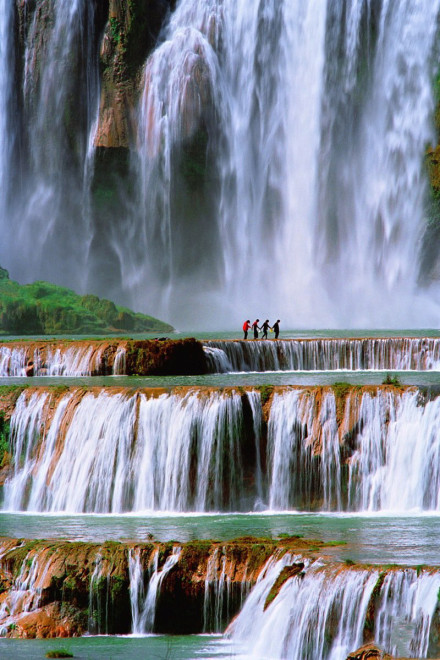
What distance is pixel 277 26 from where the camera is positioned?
59.2 metres

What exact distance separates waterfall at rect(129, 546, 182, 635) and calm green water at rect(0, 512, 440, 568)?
1.66 meters

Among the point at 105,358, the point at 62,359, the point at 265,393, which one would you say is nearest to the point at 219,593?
the point at 265,393

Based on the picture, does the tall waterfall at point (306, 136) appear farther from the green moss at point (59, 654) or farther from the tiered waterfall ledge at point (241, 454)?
the green moss at point (59, 654)

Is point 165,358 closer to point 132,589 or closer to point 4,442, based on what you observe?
point 4,442

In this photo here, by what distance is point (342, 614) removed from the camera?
1052 cm

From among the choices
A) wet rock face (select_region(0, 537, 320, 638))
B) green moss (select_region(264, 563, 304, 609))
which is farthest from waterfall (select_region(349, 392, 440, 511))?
Result: green moss (select_region(264, 563, 304, 609))

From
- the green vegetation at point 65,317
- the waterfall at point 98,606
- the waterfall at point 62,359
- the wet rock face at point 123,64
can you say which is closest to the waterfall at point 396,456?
the waterfall at point 98,606

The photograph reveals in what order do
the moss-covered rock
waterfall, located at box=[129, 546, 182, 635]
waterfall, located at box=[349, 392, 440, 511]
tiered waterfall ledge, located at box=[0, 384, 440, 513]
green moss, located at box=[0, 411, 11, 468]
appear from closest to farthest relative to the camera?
1. waterfall, located at box=[129, 546, 182, 635]
2. waterfall, located at box=[349, 392, 440, 511]
3. tiered waterfall ledge, located at box=[0, 384, 440, 513]
4. green moss, located at box=[0, 411, 11, 468]
5. the moss-covered rock

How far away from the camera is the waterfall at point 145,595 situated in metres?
11.9

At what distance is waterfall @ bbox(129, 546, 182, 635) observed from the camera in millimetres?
11938

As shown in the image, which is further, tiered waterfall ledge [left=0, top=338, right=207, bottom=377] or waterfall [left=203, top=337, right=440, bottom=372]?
waterfall [left=203, top=337, right=440, bottom=372]

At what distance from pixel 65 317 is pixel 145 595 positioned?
129 feet

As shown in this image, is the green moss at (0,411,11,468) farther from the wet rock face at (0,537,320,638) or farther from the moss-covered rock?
the moss-covered rock

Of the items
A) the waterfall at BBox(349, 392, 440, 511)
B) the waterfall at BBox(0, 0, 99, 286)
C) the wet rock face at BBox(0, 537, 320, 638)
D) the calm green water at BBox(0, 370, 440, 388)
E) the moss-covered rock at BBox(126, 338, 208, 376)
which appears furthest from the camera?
the waterfall at BBox(0, 0, 99, 286)
